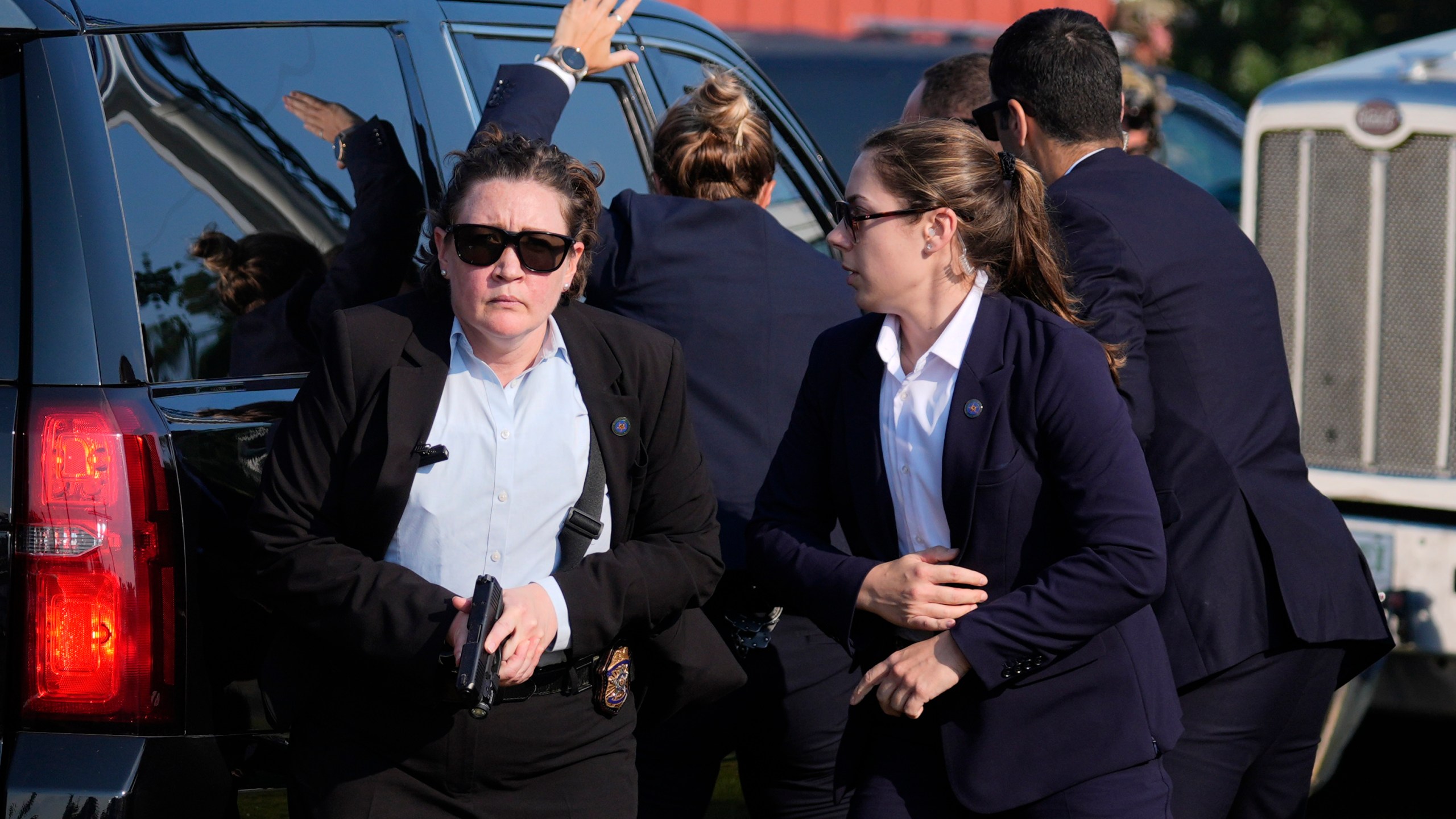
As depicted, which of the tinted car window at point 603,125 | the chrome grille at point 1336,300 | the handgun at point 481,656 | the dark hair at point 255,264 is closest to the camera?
the handgun at point 481,656

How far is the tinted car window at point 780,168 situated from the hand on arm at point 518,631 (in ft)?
6.28

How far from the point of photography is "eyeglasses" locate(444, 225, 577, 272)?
2.62 meters

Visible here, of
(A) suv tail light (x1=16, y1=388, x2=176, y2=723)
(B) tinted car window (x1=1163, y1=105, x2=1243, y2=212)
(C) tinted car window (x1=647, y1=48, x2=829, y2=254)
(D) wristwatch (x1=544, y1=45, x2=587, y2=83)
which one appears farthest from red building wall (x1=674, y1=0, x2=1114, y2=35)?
(A) suv tail light (x1=16, y1=388, x2=176, y2=723)

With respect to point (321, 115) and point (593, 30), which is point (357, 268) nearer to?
point (321, 115)

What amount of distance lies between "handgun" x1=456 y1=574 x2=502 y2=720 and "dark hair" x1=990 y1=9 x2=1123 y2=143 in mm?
1558

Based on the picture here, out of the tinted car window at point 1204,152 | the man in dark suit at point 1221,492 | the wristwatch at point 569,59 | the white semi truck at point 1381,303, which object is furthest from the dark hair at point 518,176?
the tinted car window at point 1204,152

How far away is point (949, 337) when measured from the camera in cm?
263

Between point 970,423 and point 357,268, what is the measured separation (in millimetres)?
1292

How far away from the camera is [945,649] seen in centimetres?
250

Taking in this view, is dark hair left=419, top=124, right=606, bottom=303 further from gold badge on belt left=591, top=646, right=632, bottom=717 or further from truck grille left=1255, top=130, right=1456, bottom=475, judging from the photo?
truck grille left=1255, top=130, right=1456, bottom=475

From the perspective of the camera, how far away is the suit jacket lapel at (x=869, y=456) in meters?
2.66

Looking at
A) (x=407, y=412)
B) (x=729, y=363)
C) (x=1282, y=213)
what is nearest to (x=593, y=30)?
(x=729, y=363)

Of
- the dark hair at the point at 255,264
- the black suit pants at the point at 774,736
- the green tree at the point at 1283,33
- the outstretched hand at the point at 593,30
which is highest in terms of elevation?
the green tree at the point at 1283,33

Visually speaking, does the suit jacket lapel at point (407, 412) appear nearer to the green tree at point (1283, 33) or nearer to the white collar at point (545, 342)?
the white collar at point (545, 342)
